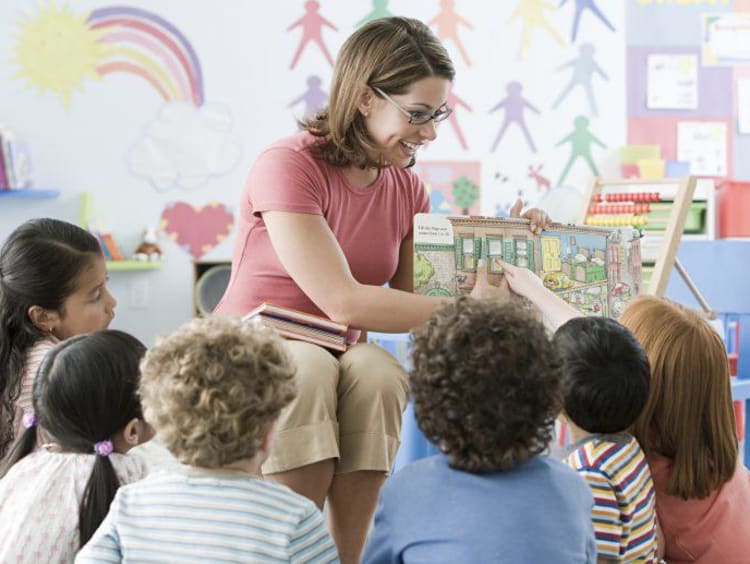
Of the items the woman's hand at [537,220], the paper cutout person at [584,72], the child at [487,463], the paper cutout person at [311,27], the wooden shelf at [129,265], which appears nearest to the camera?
the child at [487,463]

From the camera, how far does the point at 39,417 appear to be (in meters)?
1.45

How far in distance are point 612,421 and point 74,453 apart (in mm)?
822

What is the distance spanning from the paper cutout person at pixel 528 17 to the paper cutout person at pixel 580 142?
48 cm

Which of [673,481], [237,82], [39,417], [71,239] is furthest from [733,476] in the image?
[237,82]

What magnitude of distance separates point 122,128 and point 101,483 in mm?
3430

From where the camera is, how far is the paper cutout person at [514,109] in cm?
493

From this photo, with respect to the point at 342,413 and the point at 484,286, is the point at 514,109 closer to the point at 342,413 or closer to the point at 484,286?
the point at 484,286

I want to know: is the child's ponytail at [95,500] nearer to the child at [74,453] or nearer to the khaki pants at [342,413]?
the child at [74,453]

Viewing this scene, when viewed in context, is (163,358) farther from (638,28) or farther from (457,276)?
(638,28)

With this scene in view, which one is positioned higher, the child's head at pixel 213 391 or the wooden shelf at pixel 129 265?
the child's head at pixel 213 391

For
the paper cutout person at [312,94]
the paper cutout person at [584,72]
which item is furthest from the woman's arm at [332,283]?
the paper cutout person at [584,72]

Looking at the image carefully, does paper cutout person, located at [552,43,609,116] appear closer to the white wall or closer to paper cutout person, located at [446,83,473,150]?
the white wall

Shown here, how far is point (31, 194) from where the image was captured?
4.33 m

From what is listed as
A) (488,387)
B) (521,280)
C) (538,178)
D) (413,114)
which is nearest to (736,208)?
(538,178)
